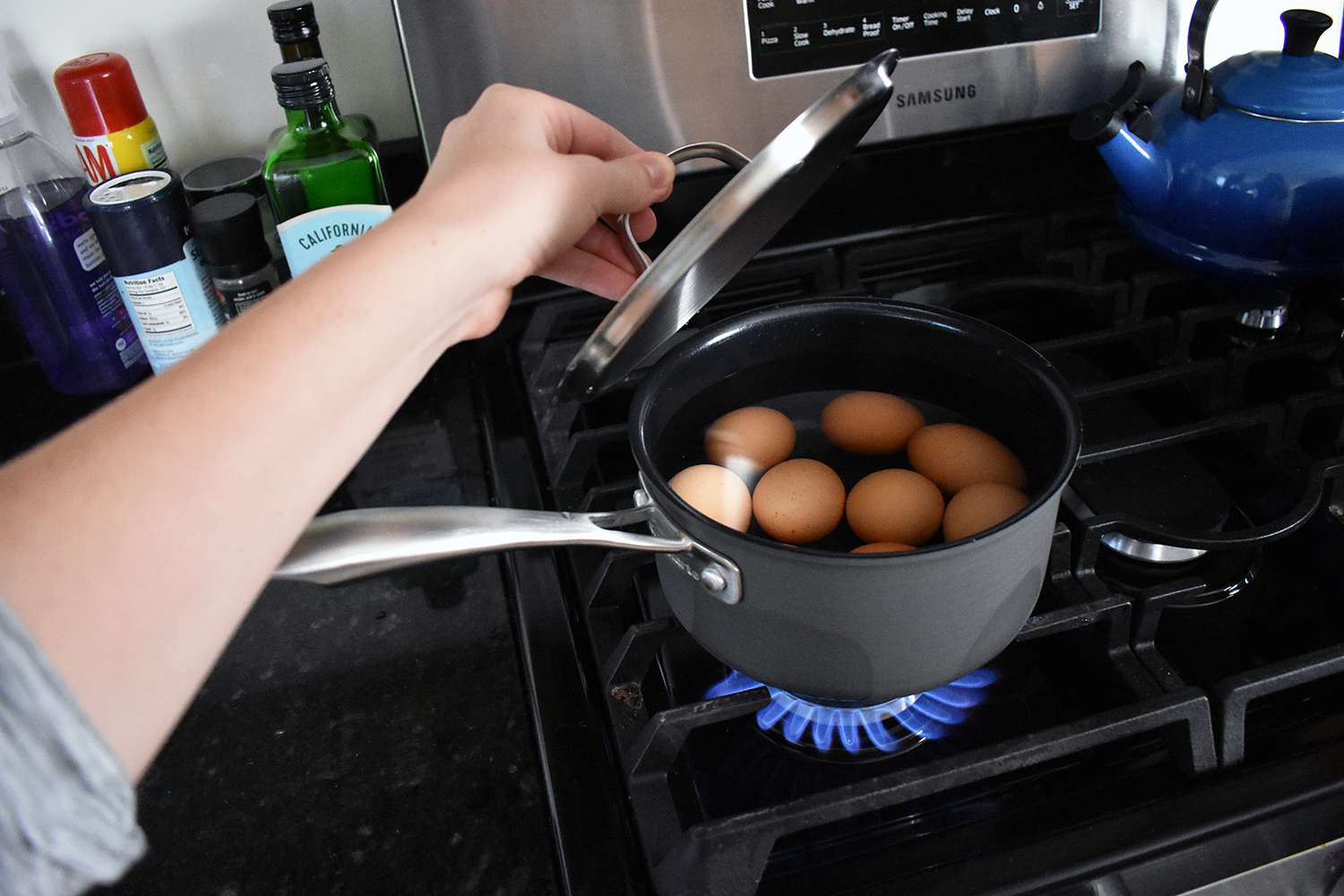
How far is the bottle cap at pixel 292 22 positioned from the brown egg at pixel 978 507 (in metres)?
0.57

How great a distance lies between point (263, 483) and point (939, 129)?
2.31ft

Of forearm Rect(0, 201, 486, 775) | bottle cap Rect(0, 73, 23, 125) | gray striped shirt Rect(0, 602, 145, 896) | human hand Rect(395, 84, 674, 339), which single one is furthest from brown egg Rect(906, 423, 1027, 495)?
bottle cap Rect(0, 73, 23, 125)

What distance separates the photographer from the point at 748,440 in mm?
630

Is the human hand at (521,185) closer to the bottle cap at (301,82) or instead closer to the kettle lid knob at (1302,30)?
the bottle cap at (301,82)

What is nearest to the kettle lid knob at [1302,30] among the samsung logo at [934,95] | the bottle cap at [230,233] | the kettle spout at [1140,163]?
the kettle spout at [1140,163]

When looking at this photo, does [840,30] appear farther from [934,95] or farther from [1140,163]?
[1140,163]

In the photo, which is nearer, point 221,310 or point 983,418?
point 983,418

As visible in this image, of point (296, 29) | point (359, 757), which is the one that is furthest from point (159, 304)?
point (359, 757)

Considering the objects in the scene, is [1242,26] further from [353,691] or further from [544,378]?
[353,691]

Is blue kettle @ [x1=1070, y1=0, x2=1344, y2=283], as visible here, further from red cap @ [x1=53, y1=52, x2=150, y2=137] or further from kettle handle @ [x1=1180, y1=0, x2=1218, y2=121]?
red cap @ [x1=53, y1=52, x2=150, y2=137]

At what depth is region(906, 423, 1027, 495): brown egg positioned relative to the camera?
1.96 ft

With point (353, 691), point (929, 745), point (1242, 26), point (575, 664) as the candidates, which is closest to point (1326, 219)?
point (1242, 26)

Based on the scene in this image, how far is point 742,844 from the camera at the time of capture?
1.58 feet

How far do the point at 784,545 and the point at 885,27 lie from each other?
54 centimetres
